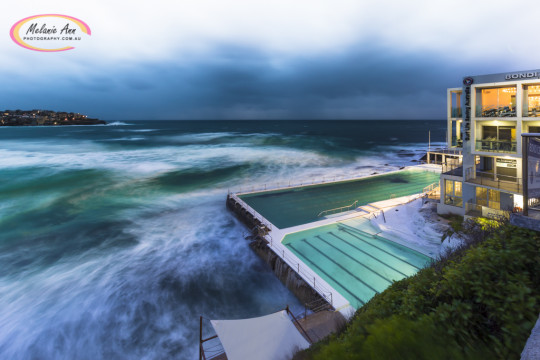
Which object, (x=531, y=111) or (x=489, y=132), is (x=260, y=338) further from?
(x=531, y=111)

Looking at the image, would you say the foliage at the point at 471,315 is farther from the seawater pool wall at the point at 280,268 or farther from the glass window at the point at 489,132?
the glass window at the point at 489,132

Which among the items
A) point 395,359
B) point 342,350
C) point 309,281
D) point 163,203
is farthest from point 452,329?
point 163,203

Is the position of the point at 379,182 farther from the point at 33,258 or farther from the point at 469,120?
the point at 33,258

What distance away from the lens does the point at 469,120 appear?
15.1 meters

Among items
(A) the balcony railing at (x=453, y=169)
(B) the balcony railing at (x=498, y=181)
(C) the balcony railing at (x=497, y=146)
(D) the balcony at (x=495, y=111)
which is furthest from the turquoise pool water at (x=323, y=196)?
(D) the balcony at (x=495, y=111)

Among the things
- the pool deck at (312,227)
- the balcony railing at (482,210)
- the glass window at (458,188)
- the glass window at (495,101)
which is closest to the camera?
the pool deck at (312,227)

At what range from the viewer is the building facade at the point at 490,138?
527 inches

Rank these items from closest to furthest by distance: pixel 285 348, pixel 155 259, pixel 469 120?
pixel 285 348
pixel 469 120
pixel 155 259

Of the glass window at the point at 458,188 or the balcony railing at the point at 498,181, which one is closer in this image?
the balcony railing at the point at 498,181

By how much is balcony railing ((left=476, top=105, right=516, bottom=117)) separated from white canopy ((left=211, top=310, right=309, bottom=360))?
577 inches

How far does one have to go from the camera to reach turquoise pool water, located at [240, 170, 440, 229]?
21641 mm

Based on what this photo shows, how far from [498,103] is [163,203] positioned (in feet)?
91.6

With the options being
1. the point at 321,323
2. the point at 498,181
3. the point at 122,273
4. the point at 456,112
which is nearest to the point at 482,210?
the point at 498,181

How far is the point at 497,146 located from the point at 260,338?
15.0 meters
